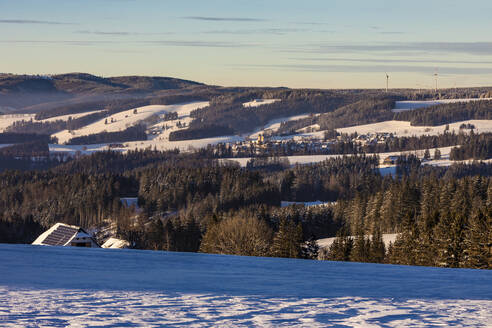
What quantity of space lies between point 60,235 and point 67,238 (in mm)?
5361

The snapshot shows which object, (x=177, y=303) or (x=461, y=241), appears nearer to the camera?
(x=177, y=303)

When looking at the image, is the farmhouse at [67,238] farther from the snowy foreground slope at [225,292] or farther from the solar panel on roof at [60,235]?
the snowy foreground slope at [225,292]

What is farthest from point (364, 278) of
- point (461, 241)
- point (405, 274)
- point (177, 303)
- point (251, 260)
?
point (461, 241)

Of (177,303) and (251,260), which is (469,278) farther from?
(177,303)

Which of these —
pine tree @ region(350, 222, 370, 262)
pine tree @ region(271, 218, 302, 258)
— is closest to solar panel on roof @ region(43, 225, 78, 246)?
pine tree @ region(271, 218, 302, 258)

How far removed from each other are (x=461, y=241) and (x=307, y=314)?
7357 centimetres

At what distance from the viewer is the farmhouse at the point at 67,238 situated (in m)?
143

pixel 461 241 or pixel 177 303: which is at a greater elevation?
pixel 177 303

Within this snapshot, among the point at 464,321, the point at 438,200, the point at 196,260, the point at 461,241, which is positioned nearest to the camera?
the point at 464,321

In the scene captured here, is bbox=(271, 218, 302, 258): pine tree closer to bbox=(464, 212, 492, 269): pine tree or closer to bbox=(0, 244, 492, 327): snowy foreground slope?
bbox=(464, 212, 492, 269): pine tree

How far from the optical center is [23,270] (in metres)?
21.6

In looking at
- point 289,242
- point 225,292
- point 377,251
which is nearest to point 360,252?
point 377,251

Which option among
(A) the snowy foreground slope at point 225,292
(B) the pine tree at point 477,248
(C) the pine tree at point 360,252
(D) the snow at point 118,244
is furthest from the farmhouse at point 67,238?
(A) the snowy foreground slope at point 225,292

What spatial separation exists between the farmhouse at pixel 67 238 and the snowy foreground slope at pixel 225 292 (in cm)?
12003
